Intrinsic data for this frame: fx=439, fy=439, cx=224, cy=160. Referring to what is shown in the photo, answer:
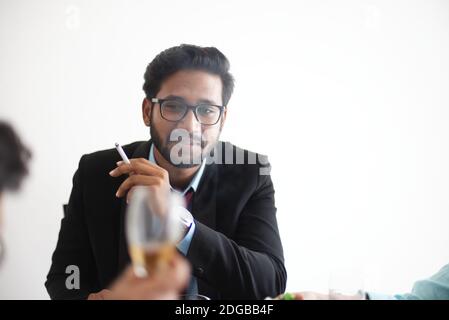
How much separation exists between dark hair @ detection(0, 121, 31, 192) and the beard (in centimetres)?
50

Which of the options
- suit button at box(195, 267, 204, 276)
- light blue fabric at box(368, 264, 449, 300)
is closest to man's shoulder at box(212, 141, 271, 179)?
suit button at box(195, 267, 204, 276)

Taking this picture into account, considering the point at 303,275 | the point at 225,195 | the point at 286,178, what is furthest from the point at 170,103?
the point at 303,275

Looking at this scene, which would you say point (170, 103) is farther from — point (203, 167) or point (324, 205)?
point (324, 205)

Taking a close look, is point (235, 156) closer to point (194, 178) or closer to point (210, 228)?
point (194, 178)

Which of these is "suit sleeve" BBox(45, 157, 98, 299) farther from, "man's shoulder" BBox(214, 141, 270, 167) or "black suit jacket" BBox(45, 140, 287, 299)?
"man's shoulder" BBox(214, 141, 270, 167)

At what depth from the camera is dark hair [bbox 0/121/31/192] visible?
1327 millimetres

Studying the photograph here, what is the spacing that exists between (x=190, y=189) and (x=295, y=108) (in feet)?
2.29

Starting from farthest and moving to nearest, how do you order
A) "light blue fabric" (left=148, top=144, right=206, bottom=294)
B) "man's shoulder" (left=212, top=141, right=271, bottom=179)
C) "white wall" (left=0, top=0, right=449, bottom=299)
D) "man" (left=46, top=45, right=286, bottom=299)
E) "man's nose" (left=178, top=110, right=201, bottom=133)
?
"white wall" (left=0, top=0, right=449, bottom=299), "man's shoulder" (left=212, top=141, right=271, bottom=179), "man's nose" (left=178, top=110, right=201, bottom=133), "man" (left=46, top=45, right=286, bottom=299), "light blue fabric" (left=148, top=144, right=206, bottom=294)

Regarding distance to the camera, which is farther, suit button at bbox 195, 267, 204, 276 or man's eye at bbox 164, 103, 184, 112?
man's eye at bbox 164, 103, 184, 112

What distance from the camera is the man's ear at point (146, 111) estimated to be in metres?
1.74

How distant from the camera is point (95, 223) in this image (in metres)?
1.54

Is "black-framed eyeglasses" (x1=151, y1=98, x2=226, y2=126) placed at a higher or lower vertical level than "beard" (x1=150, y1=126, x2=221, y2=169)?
higher

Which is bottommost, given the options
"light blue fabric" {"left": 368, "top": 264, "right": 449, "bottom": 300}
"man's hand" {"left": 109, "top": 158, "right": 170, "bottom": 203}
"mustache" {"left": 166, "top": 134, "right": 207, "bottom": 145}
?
"light blue fabric" {"left": 368, "top": 264, "right": 449, "bottom": 300}
